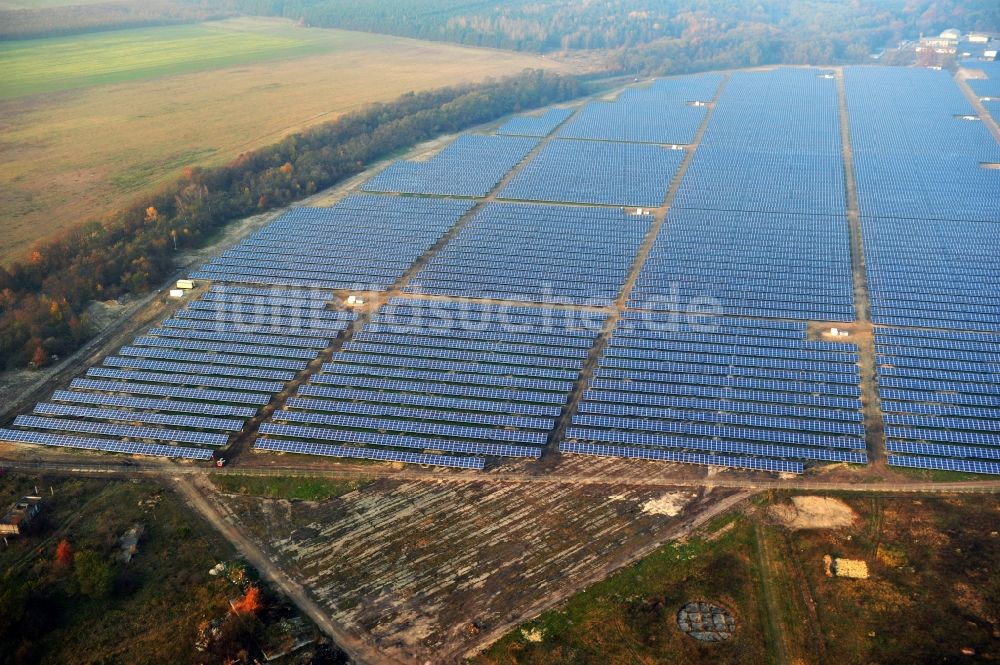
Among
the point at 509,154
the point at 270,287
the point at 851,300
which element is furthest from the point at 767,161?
the point at 270,287

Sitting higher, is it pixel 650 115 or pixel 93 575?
pixel 650 115

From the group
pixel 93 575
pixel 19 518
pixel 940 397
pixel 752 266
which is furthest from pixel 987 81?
pixel 19 518

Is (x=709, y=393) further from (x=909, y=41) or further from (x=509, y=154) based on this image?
(x=909, y=41)

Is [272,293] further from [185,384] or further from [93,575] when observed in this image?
[93,575]

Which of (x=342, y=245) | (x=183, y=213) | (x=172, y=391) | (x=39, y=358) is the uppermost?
(x=183, y=213)

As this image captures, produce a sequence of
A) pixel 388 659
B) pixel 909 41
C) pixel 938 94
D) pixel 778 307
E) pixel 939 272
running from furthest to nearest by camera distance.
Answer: pixel 909 41, pixel 938 94, pixel 939 272, pixel 778 307, pixel 388 659

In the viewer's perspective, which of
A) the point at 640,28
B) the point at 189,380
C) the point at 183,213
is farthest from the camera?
the point at 640,28

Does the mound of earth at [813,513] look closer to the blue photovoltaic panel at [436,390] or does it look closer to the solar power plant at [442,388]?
the solar power plant at [442,388]

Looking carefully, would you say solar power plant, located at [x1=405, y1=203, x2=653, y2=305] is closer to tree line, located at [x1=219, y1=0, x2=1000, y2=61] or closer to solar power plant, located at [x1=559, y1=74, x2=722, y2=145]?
solar power plant, located at [x1=559, y1=74, x2=722, y2=145]
